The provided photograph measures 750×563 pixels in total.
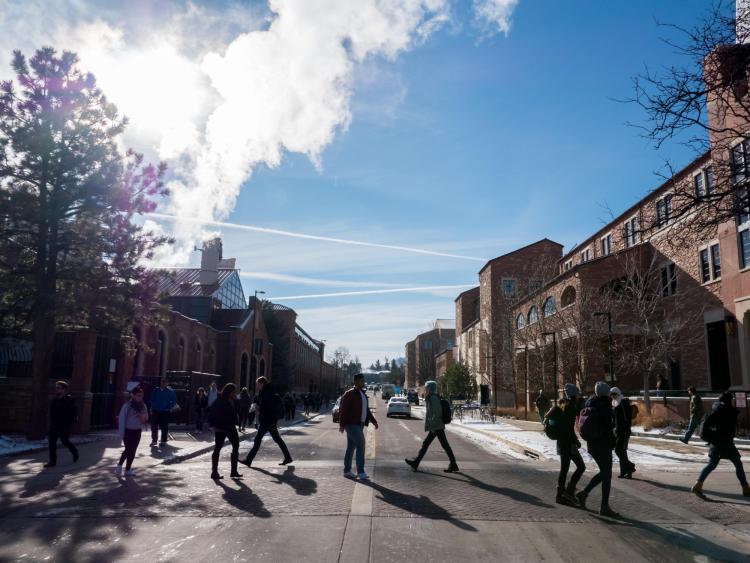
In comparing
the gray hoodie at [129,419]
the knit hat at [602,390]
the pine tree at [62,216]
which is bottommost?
the gray hoodie at [129,419]

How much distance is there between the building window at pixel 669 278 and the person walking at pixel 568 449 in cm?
2573

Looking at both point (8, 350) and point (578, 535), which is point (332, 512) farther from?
point (8, 350)

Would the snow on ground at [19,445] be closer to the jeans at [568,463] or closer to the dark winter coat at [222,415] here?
the dark winter coat at [222,415]

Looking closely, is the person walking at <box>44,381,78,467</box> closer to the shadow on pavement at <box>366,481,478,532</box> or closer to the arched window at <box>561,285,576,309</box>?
the shadow on pavement at <box>366,481,478,532</box>

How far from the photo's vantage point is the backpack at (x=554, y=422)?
8.63 meters

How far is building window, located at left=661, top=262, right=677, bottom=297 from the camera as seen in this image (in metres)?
31.7

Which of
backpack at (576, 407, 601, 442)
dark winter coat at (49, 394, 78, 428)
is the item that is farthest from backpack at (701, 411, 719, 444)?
dark winter coat at (49, 394, 78, 428)

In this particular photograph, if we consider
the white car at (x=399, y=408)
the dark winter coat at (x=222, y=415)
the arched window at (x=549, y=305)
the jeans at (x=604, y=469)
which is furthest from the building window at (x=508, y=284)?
the jeans at (x=604, y=469)

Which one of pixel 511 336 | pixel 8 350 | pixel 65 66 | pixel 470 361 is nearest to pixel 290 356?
pixel 470 361

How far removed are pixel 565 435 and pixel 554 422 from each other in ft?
0.79

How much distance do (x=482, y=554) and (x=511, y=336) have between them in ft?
118

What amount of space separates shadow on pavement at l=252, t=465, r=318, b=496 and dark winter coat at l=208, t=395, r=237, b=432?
1.23 m

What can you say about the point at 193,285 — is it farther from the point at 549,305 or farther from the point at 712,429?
the point at 712,429

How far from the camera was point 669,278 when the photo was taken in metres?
31.9
